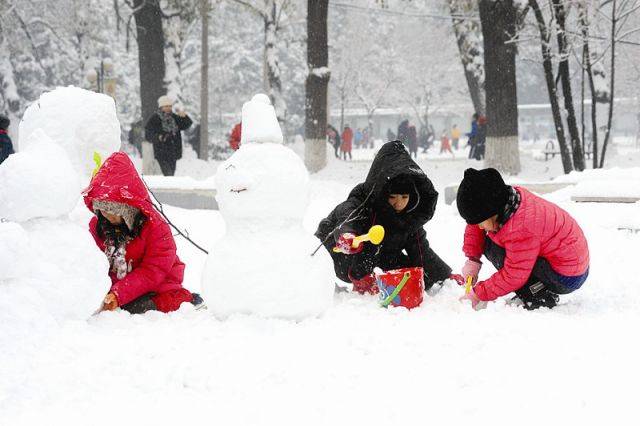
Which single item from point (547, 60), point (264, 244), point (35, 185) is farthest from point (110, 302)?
point (547, 60)

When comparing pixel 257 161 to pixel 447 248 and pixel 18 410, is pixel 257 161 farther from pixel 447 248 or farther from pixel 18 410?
pixel 447 248

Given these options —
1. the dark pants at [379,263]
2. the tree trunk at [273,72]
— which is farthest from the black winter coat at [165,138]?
the dark pants at [379,263]

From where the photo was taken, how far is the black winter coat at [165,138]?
9789 millimetres

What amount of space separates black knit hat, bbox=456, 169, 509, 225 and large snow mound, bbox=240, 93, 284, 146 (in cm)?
104

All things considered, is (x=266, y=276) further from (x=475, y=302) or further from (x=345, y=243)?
(x=475, y=302)

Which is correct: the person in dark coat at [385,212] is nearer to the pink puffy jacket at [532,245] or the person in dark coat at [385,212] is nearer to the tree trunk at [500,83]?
the pink puffy jacket at [532,245]

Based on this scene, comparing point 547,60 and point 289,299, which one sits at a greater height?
point 547,60

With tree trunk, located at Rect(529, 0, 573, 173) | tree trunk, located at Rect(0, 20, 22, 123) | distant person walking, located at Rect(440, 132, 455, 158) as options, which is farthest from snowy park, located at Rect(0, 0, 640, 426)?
distant person walking, located at Rect(440, 132, 455, 158)

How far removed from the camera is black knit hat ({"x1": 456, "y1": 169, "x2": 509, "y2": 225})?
3.33 meters

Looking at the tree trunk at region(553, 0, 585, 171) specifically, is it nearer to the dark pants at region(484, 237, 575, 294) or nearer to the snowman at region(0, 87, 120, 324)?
the dark pants at region(484, 237, 575, 294)

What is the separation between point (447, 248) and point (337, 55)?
32429 millimetres

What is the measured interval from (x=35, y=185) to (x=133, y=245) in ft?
2.87

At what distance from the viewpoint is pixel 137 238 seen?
356 centimetres

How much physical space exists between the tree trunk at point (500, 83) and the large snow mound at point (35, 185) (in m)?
8.50
